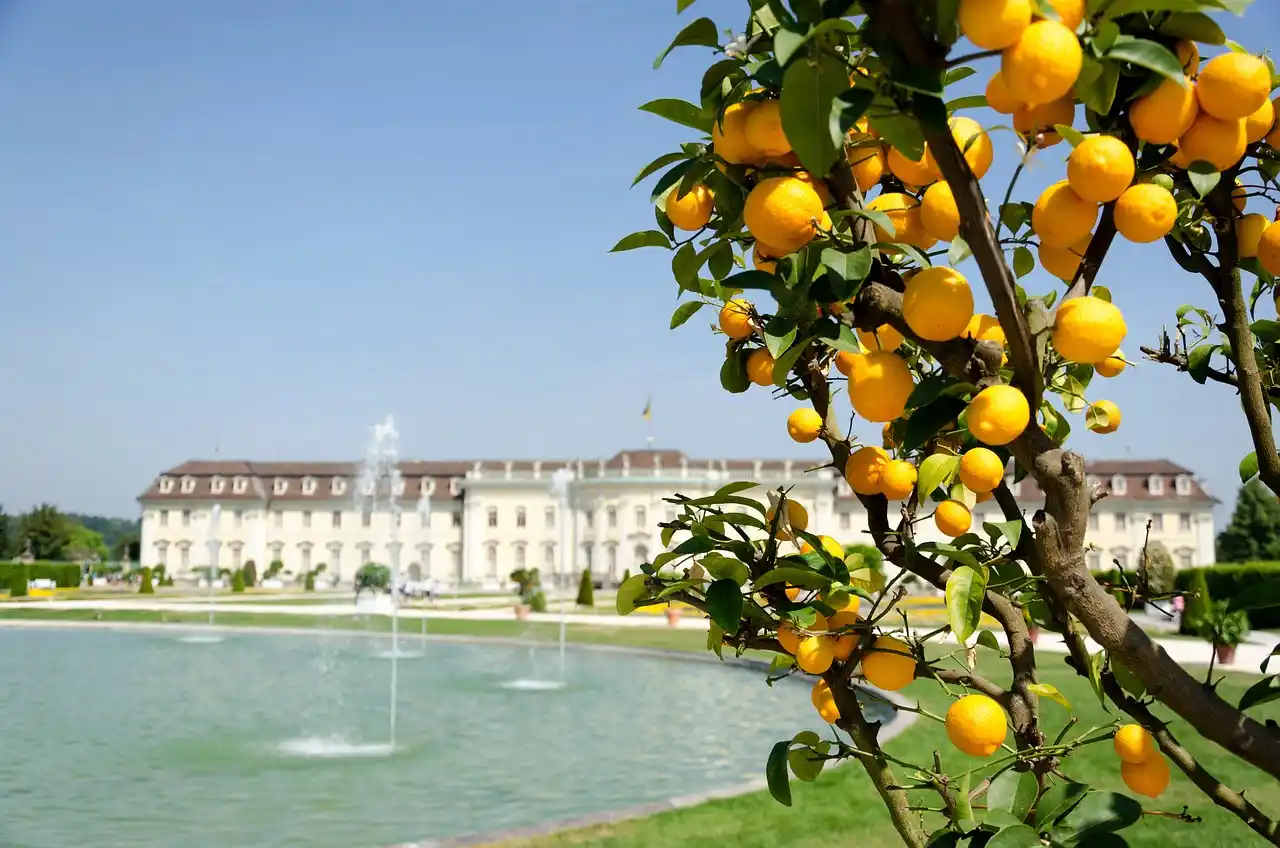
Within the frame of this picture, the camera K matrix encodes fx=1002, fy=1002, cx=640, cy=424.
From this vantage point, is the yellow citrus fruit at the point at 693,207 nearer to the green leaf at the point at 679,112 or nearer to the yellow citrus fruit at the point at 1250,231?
the green leaf at the point at 679,112

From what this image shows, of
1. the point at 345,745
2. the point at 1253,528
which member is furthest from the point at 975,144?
the point at 1253,528

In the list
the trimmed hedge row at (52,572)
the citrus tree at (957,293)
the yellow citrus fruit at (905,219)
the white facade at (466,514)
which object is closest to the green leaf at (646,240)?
the citrus tree at (957,293)

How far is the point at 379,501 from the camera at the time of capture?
6956cm

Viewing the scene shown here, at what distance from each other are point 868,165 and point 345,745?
9529 millimetres

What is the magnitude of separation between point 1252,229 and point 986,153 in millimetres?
537

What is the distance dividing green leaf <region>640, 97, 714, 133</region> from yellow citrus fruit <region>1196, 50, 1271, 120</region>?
0.59m

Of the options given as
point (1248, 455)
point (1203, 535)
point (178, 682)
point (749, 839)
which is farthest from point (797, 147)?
point (1203, 535)

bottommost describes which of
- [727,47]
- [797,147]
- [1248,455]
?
[1248,455]

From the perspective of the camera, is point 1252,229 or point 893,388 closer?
point 893,388

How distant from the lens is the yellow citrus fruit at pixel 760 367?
1555 millimetres

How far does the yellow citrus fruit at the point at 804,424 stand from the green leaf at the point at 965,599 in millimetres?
447

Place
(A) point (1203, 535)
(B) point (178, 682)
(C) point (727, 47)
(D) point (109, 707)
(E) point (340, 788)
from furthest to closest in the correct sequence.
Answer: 1. (A) point (1203, 535)
2. (B) point (178, 682)
3. (D) point (109, 707)
4. (E) point (340, 788)
5. (C) point (727, 47)

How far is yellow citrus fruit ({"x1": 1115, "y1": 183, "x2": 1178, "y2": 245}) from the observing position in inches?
44.0

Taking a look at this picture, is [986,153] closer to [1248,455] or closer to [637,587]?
[637,587]
